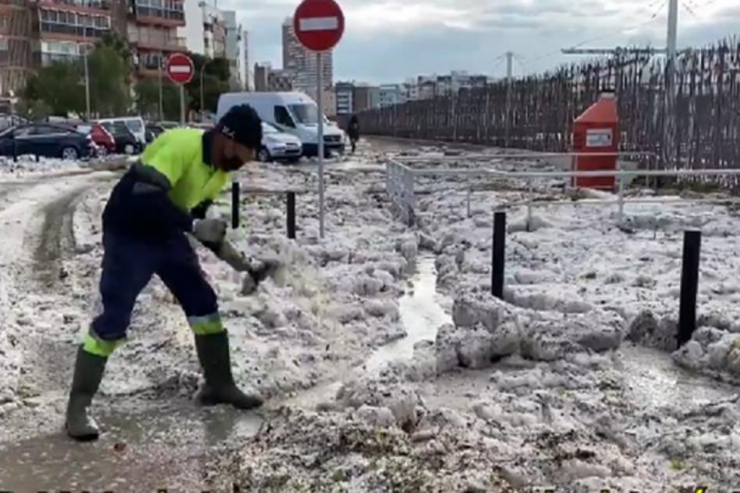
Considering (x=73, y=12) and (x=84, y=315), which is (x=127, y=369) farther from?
(x=73, y=12)

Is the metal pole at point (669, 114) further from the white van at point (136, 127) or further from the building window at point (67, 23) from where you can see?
the building window at point (67, 23)

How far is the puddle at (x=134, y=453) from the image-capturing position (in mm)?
4281

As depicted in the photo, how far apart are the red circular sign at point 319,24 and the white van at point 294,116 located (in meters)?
22.7

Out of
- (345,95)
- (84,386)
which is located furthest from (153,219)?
(345,95)

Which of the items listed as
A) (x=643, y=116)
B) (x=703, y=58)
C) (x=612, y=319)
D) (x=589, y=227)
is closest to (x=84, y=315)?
(x=612, y=319)

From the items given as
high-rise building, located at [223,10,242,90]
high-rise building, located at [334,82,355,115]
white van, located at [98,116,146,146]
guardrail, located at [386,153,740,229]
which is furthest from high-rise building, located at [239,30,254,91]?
guardrail, located at [386,153,740,229]

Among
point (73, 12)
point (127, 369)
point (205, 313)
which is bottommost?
point (127, 369)

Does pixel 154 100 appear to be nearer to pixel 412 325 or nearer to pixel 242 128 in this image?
pixel 412 325

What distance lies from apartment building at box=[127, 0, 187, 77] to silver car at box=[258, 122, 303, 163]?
75986mm

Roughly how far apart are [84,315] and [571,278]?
4396mm

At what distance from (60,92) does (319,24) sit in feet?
209

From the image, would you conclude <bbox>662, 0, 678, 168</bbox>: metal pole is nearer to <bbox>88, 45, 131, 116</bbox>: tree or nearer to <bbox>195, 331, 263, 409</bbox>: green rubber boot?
<bbox>195, 331, 263, 409</bbox>: green rubber boot

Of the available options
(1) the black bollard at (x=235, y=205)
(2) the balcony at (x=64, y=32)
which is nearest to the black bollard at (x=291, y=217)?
(1) the black bollard at (x=235, y=205)

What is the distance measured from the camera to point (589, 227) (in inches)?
480
